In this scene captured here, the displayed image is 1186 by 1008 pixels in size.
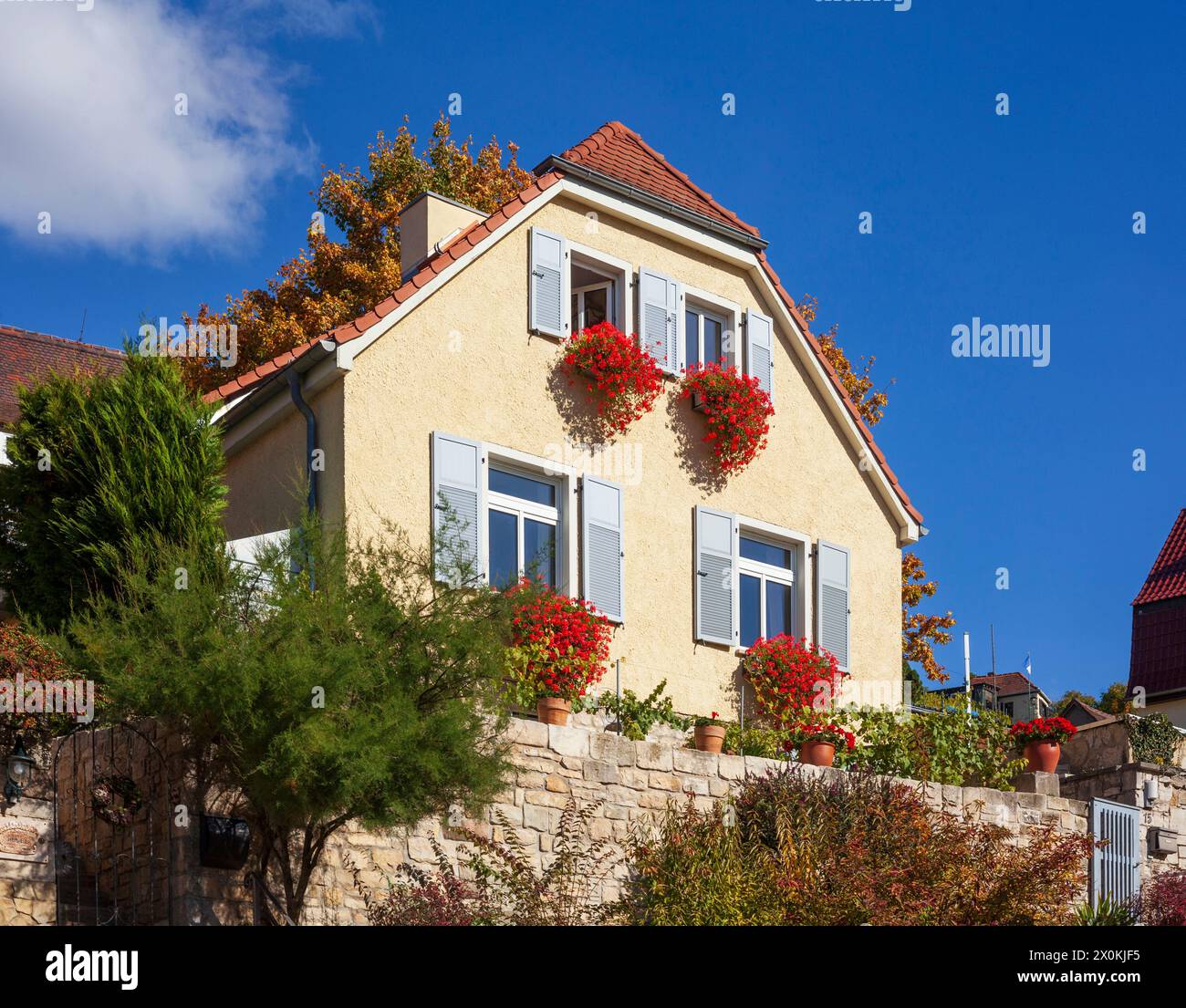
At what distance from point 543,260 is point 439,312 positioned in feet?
4.95

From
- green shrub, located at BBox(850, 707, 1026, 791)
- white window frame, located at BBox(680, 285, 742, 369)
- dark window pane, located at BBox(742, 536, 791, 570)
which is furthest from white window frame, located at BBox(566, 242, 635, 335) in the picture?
green shrub, located at BBox(850, 707, 1026, 791)

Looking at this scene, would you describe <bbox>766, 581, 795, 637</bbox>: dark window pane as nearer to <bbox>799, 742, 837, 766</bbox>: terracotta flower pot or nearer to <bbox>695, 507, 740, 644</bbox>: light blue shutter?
<bbox>695, 507, 740, 644</bbox>: light blue shutter

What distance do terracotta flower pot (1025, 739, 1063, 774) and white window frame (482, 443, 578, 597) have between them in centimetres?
518

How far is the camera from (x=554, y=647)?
1579cm

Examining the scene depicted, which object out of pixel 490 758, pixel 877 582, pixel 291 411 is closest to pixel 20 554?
pixel 291 411

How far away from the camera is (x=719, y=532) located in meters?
18.6

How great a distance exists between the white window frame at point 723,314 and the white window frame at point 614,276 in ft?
2.80

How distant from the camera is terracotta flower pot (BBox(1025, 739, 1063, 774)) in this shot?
58.7 ft

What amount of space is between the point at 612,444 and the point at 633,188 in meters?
2.90

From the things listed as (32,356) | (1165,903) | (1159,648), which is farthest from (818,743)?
(1159,648)

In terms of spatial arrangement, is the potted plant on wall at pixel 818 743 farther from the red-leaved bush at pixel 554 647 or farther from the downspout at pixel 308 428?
the downspout at pixel 308 428

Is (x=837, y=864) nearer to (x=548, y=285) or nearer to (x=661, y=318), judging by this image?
(x=548, y=285)

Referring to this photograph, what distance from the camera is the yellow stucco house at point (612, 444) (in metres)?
16.4
